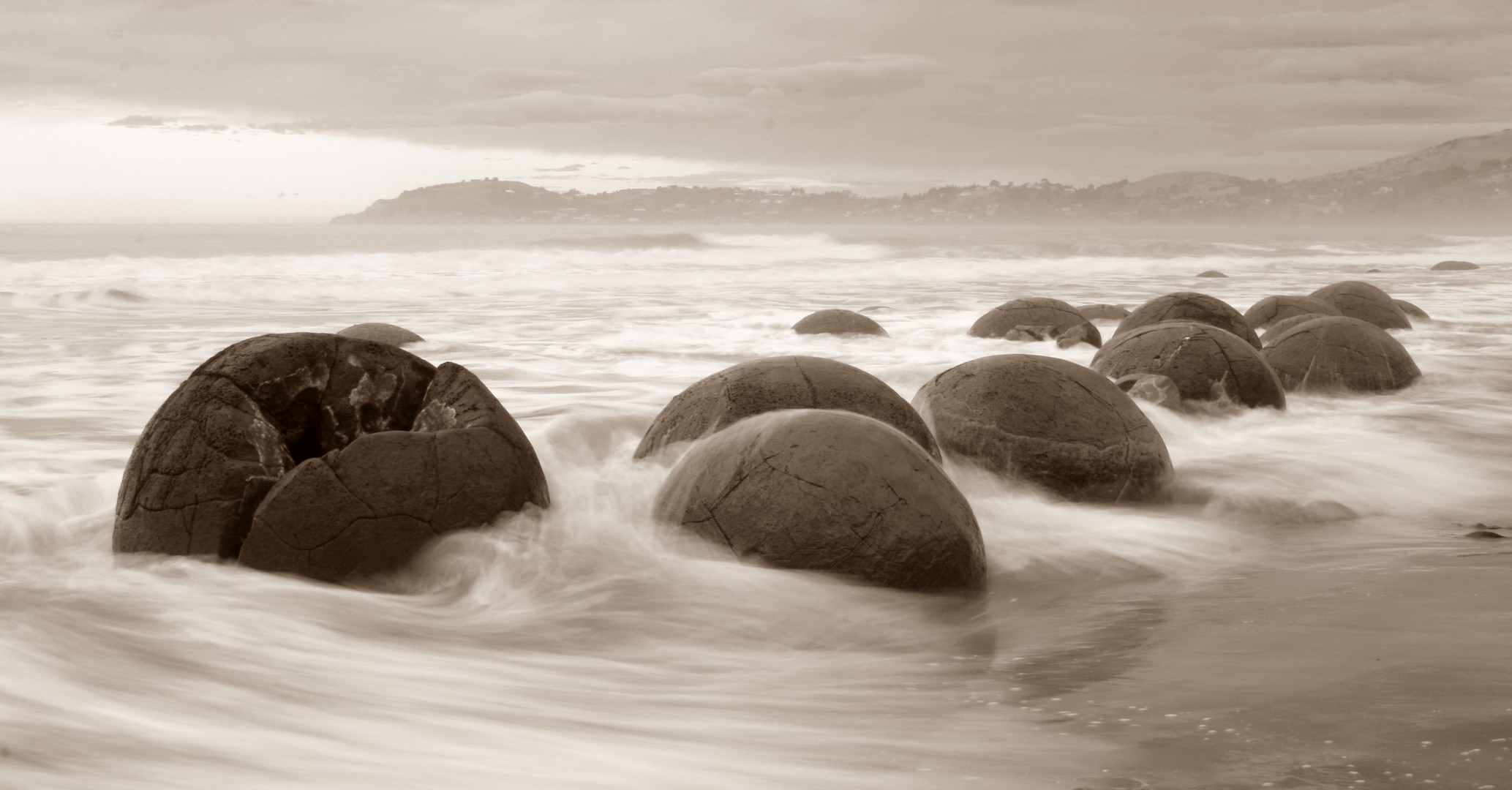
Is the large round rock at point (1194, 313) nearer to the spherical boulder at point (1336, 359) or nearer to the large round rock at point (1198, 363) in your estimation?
the spherical boulder at point (1336, 359)

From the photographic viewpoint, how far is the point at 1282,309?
48.6ft

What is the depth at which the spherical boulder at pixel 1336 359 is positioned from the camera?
10805mm

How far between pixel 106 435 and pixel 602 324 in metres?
10.7

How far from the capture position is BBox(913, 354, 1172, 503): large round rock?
674 cm

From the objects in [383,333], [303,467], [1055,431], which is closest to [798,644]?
[303,467]

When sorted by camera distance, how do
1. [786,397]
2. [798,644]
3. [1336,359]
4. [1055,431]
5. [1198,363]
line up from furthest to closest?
[1336,359] → [1198,363] → [1055,431] → [786,397] → [798,644]

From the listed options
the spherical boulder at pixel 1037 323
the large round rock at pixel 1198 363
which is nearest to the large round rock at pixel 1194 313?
the large round rock at pixel 1198 363

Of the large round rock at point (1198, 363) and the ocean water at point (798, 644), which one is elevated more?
the large round rock at point (1198, 363)

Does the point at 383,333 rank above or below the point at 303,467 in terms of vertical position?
above

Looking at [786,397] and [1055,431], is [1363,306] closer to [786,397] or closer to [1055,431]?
[1055,431]

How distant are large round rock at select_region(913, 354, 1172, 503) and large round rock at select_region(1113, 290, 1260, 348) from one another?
467 cm

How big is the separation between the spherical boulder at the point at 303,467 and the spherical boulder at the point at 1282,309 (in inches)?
464

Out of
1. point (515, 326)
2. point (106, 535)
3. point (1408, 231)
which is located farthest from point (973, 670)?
point (1408, 231)

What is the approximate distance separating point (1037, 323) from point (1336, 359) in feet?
16.3
